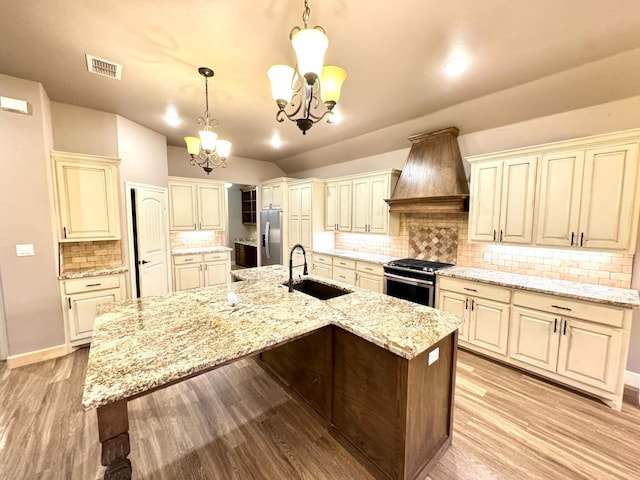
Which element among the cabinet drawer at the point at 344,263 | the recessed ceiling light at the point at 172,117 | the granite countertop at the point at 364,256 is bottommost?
the cabinet drawer at the point at 344,263

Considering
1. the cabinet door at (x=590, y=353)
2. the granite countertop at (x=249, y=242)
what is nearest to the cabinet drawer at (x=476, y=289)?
the cabinet door at (x=590, y=353)

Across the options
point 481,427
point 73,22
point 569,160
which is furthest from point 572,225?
point 73,22

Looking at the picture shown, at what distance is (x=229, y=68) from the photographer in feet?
7.73

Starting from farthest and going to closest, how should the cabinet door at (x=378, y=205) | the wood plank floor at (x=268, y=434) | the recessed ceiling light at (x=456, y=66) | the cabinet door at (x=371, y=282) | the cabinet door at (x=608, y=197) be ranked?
the cabinet door at (x=378, y=205) → the cabinet door at (x=371, y=282) → the cabinet door at (x=608, y=197) → the recessed ceiling light at (x=456, y=66) → the wood plank floor at (x=268, y=434)

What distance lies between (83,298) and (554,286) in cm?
510

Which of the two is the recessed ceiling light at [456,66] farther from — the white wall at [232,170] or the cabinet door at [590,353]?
the white wall at [232,170]

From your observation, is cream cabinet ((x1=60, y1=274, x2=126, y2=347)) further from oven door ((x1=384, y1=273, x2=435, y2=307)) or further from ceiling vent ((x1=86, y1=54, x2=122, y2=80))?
oven door ((x1=384, y1=273, x2=435, y2=307))

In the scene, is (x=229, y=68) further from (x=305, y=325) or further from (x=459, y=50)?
(x=305, y=325)

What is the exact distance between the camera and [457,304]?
3.12m

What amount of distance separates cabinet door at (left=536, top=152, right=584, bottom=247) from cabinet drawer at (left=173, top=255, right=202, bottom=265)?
16.7 feet

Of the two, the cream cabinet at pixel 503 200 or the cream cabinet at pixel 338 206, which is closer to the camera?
the cream cabinet at pixel 503 200

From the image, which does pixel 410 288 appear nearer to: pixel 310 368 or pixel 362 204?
pixel 362 204

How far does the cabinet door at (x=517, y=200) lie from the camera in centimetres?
277

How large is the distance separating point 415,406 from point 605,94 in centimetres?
321
